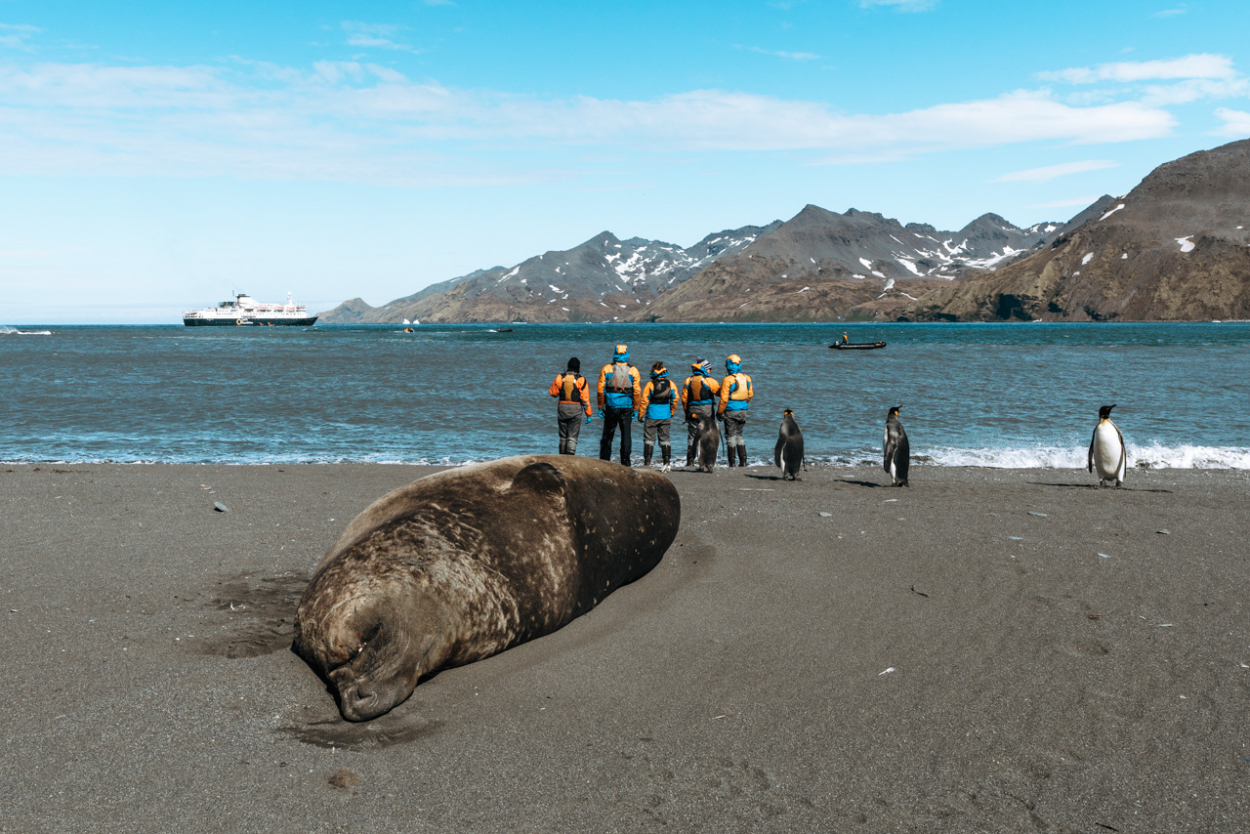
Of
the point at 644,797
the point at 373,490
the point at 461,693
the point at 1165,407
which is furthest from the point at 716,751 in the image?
the point at 1165,407

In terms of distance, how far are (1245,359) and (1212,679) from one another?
219 feet

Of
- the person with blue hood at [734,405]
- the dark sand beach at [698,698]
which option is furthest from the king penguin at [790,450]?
the dark sand beach at [698,698]

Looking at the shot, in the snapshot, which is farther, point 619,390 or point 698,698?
point 619,390

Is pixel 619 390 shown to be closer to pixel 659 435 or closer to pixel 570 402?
pixel 570 402

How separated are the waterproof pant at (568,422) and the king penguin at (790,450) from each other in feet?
12.5

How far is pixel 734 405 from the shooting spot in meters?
16.8

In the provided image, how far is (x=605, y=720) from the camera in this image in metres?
4.82

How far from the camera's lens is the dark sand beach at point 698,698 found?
392 centimetres

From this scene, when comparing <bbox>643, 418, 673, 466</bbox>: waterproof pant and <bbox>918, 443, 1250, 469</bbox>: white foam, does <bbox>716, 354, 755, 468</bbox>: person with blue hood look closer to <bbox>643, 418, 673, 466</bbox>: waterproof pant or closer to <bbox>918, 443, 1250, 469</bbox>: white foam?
<bbox>643, 418, 673, 466</bbox>: waterproof pant

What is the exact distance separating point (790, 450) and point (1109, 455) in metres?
5.25

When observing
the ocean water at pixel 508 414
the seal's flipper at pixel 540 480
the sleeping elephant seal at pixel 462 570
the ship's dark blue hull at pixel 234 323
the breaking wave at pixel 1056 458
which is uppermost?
the ship's dark blue hull at pixel 234 323

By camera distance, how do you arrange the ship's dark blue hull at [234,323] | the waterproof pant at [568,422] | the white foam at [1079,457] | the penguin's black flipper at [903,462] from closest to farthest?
the penguin's black flipper at [903,462]
the waterproof pant at [568,422]
the white foam at [1079,457]
the ship's dark blue hull at [234,323]

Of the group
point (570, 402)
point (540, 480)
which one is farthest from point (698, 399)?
point (540, 480)

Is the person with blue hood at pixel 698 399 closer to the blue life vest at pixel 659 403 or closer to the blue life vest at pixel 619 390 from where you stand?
the blue life vest at pixel 659 403
